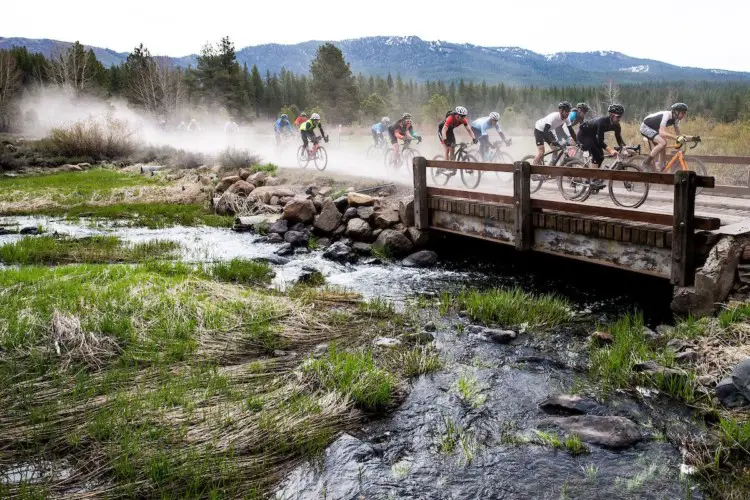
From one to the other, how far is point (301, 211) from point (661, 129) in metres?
8.61

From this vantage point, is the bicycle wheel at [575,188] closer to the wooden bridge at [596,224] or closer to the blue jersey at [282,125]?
the wooden bridge at [596,224]

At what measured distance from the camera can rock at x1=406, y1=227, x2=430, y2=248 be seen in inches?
510

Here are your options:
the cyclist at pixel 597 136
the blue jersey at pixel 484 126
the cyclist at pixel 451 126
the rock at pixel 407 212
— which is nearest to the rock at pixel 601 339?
the cyclist at pixel 597 136

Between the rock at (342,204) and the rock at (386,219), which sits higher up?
the rock at (342,204)

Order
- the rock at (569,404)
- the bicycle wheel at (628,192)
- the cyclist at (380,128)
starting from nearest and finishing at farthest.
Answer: the rock at (569,404), the bicycle wheel at (628,192), the cyclist at (380,128)

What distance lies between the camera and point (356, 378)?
599cm

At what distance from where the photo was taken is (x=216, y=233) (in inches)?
627

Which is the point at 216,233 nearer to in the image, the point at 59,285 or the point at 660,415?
the point at 59,285

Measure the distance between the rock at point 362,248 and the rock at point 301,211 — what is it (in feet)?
7.83

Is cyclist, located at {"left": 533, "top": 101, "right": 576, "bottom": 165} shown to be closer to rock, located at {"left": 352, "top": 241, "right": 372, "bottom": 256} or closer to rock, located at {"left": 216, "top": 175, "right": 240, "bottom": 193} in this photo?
rock, located at {"left": 352, "top": 241, "right": 372, "bottom": 256}

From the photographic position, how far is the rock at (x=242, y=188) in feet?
64.6

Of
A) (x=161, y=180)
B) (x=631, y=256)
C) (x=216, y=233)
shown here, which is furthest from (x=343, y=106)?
(x=631, y=256)

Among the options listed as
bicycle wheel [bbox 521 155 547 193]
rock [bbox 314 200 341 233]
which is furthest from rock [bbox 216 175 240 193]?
bicycle wheel [bbox 521 155 547 193]

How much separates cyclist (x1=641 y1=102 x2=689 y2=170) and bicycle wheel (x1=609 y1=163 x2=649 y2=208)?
486mm
